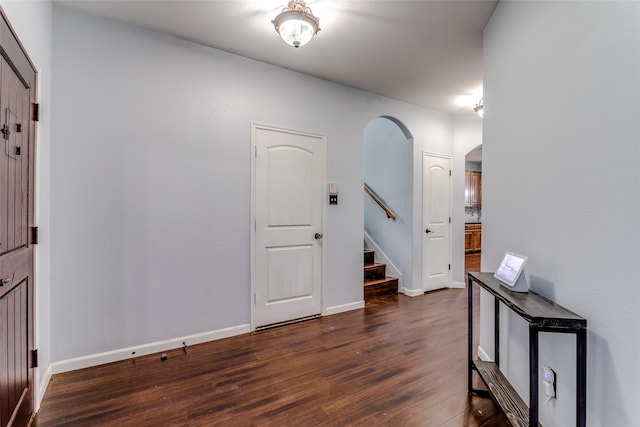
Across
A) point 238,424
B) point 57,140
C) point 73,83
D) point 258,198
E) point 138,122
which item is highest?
point 73,83

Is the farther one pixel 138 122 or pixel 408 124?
pixel 408 124

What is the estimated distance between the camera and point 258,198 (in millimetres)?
3229

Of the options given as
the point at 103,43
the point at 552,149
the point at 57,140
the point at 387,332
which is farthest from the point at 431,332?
the point at 103,43

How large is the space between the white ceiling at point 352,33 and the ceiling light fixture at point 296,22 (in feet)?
0.38

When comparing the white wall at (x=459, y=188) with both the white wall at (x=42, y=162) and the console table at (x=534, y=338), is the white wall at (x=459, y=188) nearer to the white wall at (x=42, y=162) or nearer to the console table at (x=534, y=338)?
the console table at (x=534, y=338)

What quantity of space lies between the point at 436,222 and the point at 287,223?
261cm

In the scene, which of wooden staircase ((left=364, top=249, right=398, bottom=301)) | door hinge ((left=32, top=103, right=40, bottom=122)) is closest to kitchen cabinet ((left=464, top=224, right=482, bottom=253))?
wooden staircase ((left=364, top=249, right=398, bottom=301))

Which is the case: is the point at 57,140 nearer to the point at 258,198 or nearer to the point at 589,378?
the point at 258,198

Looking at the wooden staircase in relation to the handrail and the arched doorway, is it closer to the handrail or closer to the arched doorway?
the handrail

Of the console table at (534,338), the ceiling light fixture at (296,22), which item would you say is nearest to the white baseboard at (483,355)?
the console table at (534,338)

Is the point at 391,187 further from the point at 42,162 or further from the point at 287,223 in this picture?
the point at 42,162

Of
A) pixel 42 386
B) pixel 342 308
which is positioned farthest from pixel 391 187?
pixel 42 386

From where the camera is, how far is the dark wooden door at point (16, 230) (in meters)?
1.45

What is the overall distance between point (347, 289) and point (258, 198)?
1615mm
